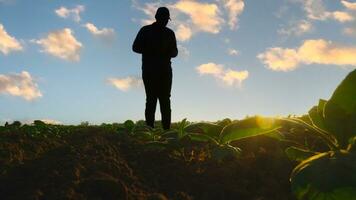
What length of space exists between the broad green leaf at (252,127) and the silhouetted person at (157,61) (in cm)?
649

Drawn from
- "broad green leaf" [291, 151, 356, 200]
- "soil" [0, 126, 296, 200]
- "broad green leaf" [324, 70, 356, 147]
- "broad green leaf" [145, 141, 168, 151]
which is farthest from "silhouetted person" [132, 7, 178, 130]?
"broad green leaf" [291, 151, 356, 200]

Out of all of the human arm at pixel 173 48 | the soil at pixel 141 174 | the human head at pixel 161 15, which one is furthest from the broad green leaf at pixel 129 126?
the human head at pixel 161 15

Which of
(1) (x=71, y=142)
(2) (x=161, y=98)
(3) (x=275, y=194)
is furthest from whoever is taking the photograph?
(2) (x=161, y=98)

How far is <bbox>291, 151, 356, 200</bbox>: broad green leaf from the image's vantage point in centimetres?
146

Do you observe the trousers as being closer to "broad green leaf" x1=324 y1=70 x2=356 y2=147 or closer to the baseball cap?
the baseball cap

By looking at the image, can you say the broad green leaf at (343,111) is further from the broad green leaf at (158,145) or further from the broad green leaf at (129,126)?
the broad green leaf at (129,126)

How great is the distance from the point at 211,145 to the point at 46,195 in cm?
175

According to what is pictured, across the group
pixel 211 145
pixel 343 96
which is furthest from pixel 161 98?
pixel 343 96

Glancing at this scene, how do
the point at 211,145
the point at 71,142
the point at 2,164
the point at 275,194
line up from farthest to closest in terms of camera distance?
1. the point at 71,142
2. the point at 211,145
3. the point at 2,164
4. the point at 275,194

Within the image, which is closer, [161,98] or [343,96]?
[343,96]

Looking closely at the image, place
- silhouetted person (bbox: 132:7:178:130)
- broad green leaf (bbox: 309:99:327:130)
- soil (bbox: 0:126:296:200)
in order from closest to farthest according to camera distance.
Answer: broad green leaf (bbox: 309:99:327:130), soil (bbox: 0:126:296:200), silhouetted person (bbox: 132:7:178:130)

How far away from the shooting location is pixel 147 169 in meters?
4.27

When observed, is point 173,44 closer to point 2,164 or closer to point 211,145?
point 211,145

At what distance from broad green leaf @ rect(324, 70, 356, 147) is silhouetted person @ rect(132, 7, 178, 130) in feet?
21.1
